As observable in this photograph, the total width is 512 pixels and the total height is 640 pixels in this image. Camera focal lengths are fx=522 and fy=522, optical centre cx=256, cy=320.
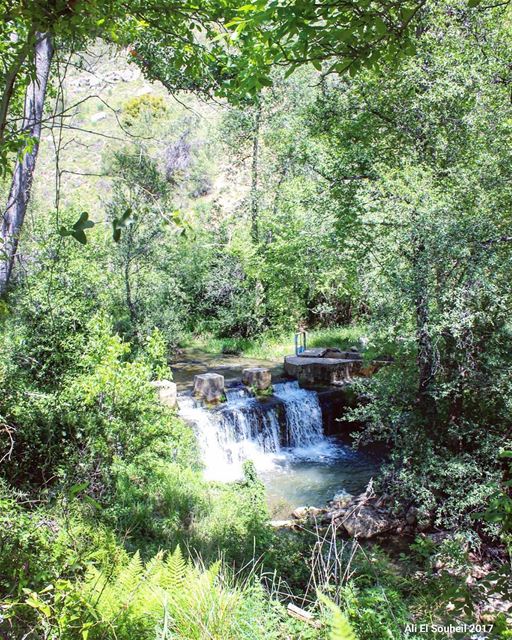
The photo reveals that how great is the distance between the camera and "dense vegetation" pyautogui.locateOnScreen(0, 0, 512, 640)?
2.42 m

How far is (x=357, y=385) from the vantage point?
7090mm

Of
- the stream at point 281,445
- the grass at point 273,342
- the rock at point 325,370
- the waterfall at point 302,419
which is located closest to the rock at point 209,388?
the stream at point 281,445

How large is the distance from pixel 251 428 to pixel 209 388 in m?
1.26

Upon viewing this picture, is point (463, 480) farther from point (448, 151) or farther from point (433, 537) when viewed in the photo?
point (448, 151)

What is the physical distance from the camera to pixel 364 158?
9180mm

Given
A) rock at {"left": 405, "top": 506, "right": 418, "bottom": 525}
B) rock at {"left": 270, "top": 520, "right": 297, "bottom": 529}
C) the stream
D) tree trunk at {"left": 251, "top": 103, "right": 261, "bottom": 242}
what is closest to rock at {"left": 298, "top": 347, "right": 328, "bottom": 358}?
the stream

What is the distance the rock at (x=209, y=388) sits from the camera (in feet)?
36.3

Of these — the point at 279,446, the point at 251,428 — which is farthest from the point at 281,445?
the point at 251,428

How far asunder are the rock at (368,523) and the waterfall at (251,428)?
2968mm

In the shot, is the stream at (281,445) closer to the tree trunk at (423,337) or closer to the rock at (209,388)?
the rock at (209,388)

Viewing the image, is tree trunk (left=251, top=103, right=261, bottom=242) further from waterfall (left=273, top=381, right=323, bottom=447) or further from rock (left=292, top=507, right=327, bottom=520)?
rock (left=292, top=507, right=327, bottom=520)

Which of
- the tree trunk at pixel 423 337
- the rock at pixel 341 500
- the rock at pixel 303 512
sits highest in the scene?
the tree trunk at pixel 423 337

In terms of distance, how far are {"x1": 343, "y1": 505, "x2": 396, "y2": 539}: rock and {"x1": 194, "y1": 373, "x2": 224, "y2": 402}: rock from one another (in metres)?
4.72

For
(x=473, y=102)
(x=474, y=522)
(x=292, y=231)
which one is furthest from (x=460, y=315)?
(x=292, y=231)
